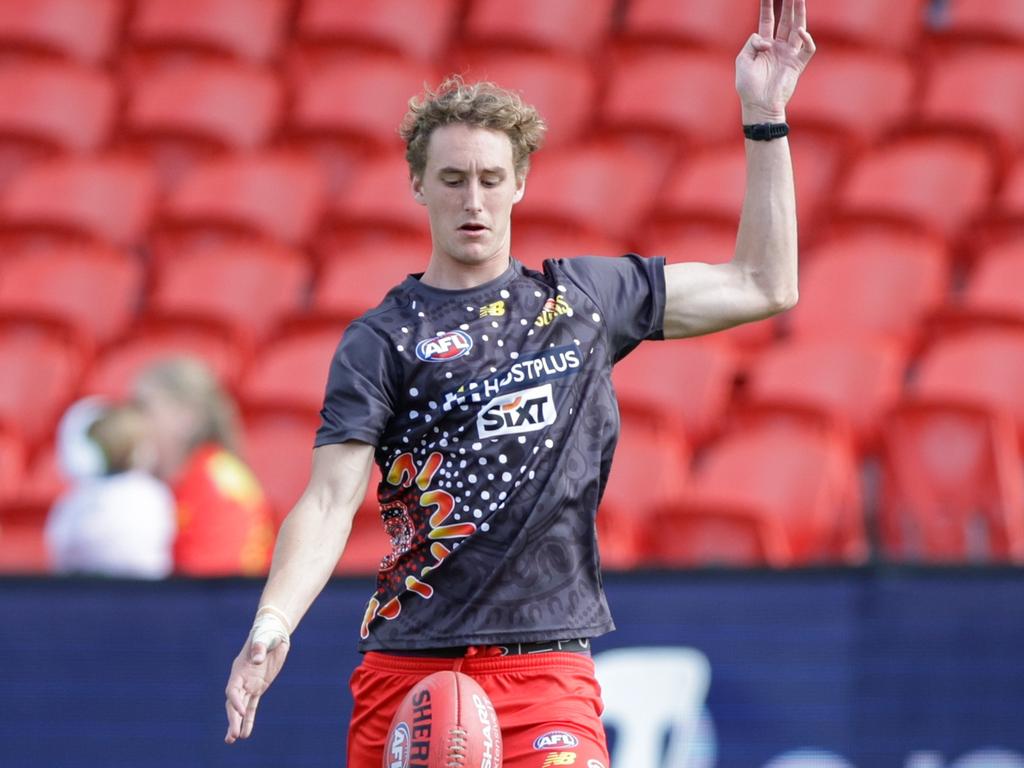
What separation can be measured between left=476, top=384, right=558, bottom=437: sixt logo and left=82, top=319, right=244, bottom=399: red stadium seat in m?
6.14

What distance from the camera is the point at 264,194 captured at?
1138 cm

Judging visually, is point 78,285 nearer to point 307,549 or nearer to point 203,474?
point 203,474

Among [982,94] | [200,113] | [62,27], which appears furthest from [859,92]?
[62,27]

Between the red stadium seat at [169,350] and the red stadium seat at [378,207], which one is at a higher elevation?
the red stadium seat at [378,207]

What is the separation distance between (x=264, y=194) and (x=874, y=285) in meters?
3.97

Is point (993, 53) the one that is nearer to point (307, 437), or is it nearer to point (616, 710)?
point (307, 437)

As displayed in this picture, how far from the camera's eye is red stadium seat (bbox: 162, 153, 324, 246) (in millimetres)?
11297

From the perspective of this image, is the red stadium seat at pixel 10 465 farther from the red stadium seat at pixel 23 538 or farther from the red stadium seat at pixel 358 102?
the red stadium seat at pixel 358 102

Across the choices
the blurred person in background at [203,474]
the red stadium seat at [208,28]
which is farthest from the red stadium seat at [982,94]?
the blurred person in background at [203,474]

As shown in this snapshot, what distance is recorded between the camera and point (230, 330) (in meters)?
9.97

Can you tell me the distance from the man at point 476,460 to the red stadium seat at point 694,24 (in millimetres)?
8673

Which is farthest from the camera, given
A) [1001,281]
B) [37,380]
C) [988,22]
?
[988,22]

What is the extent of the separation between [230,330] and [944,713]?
5.16m

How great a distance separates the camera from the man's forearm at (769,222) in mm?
3936
